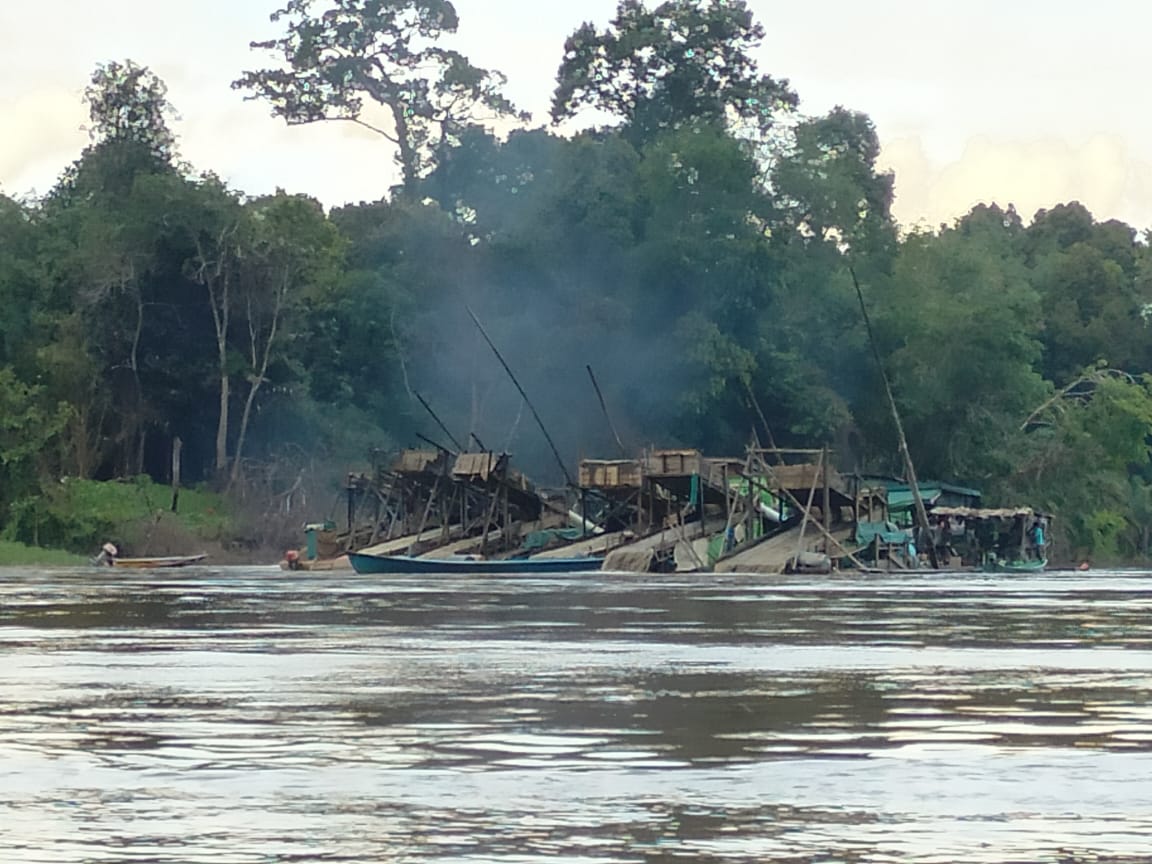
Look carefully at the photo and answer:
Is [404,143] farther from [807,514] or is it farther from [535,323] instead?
[807,514]

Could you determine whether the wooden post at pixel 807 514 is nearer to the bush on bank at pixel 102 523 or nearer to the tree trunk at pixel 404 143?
the bush on bank at pixel 102 523

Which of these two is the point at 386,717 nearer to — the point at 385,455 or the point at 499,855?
the point at 499,855

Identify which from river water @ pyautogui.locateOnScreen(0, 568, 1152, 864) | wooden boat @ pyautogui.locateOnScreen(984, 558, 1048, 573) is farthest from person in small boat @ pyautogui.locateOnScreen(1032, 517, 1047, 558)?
river water @ pyautogui.locateOnScreen(0, 568, 1152, 864)

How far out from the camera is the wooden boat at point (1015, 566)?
65.3 metres

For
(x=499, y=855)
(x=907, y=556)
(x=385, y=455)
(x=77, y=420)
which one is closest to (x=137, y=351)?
(x=77, y=420)

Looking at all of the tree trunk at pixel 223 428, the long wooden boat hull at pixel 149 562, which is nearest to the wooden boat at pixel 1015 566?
the long wooden boat hull at pixel 149 562

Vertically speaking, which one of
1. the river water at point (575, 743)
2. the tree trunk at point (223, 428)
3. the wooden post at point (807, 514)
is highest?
the tree trunk at point (223, 428)

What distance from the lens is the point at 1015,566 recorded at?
220 feet

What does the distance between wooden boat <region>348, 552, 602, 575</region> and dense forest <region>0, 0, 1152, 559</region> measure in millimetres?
15275

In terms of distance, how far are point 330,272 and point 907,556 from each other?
2821 centimetres

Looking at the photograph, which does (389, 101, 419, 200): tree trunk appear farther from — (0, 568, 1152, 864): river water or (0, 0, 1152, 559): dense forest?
(0, 568, 1152, 864): river water

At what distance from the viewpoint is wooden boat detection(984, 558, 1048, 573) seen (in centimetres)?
6531

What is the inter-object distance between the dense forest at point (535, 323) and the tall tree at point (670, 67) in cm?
465

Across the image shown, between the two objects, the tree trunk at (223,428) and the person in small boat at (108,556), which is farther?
the tree trunk at (223,428)
